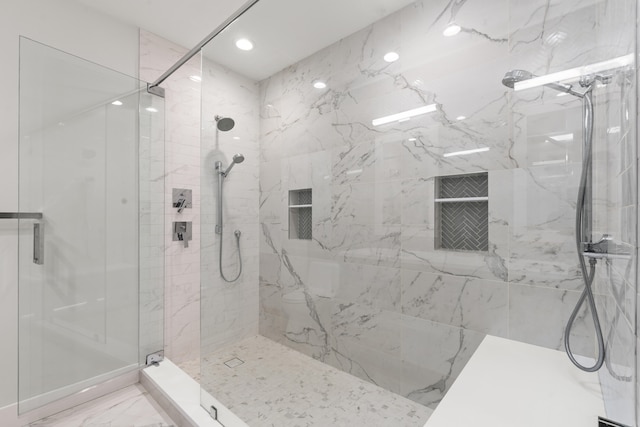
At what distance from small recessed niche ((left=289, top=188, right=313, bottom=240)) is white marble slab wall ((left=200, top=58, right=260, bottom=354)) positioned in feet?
0.74

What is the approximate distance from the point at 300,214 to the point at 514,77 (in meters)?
1.24

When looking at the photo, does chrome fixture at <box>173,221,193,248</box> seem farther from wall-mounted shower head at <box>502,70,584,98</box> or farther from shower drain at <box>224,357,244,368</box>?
wall-mounted shower head at <box>502,70,584,98</box>

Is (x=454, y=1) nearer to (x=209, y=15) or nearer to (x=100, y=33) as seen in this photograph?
(x=209, y=15)

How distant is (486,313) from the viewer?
137cm

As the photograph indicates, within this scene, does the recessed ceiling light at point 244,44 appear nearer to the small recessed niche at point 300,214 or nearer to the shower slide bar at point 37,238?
the small recessed niche at point 300,214

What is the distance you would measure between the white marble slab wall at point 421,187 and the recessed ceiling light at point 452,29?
3 cm

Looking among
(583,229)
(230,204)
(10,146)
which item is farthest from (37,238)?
(583,229)

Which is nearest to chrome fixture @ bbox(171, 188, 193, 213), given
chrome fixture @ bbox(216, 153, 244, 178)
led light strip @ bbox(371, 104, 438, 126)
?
chrome fixture @ bbox(216, 153, 244, 178)

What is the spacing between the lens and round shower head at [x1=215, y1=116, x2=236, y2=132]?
175cm

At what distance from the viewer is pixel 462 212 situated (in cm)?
144

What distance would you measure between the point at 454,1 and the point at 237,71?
1250 millimetres

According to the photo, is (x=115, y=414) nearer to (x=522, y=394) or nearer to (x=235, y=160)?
(x=235, y=160)

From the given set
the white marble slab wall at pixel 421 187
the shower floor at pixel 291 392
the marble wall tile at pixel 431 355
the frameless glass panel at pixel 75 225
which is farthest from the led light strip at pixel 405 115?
the frameless glass panel at pixel 75 225

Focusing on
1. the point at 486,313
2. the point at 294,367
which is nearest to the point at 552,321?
the point at 486,313
